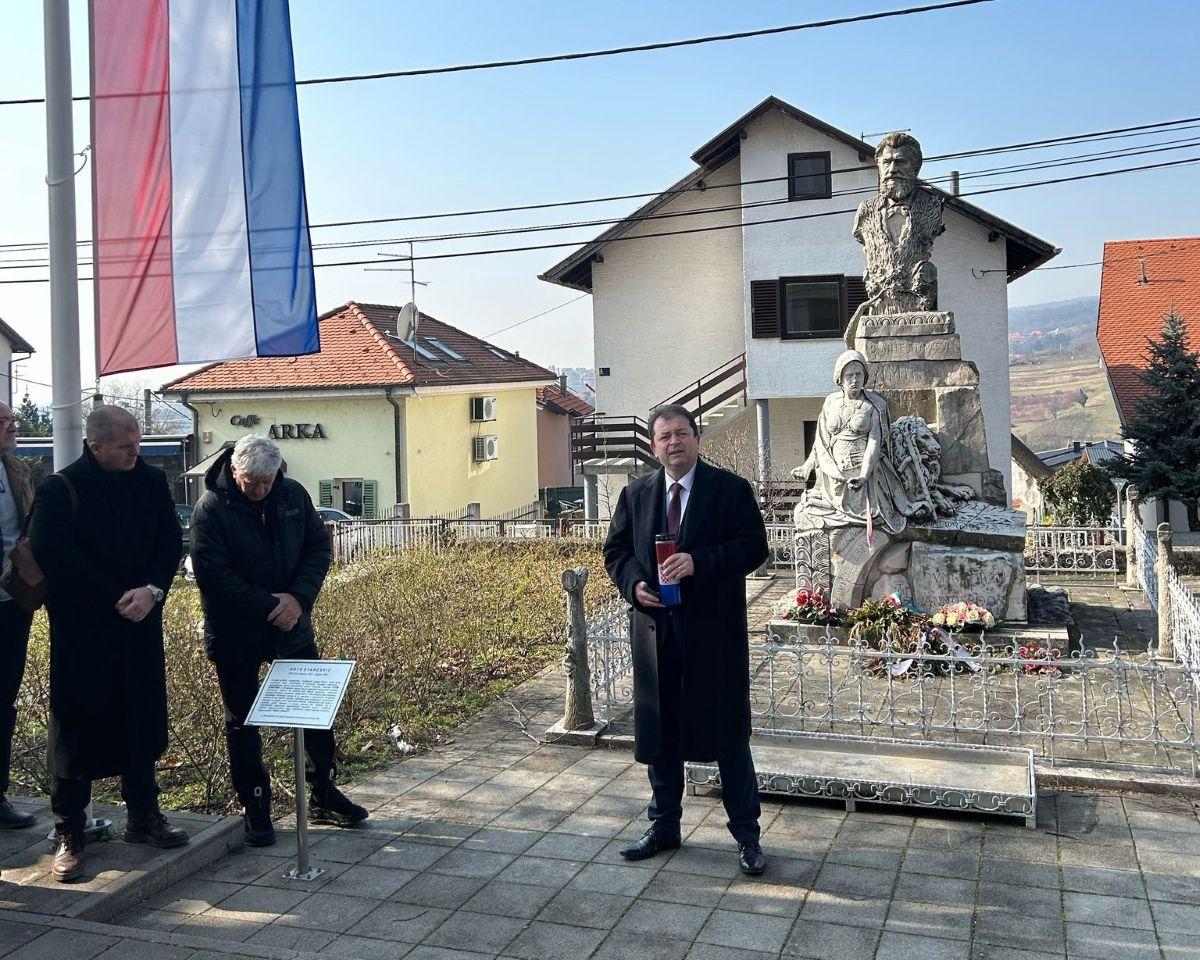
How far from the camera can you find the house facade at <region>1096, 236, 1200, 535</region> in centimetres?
2681

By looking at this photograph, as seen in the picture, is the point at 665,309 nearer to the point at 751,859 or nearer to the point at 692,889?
the point at 751,859

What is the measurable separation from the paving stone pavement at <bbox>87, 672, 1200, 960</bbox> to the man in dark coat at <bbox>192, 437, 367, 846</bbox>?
51cm

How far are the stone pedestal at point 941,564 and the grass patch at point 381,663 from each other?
275cm

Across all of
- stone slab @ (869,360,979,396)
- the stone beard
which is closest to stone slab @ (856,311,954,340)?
the stone beard

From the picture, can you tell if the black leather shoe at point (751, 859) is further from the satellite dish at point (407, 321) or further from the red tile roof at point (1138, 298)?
the satellite dish at point (407, 321)

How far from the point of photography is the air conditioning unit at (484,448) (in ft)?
103

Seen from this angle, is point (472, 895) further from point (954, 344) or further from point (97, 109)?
point (954, 344)

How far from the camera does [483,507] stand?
32906mm

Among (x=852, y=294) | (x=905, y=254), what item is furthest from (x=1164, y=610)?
(x=852, y=294)

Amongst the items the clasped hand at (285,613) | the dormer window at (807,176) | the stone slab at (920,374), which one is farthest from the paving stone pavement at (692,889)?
the dormer window at (807,176)

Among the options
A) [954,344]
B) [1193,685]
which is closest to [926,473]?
[954,344]

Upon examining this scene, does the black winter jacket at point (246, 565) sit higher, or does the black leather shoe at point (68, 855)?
the black winter jacket at point (246, 565)

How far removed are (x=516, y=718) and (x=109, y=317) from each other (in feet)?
13.2

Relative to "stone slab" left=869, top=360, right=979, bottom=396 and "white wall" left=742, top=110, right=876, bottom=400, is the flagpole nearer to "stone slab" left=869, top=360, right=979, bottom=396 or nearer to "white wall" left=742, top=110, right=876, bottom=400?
"stone slab" left=869, top=360, right=979, bottom=396
